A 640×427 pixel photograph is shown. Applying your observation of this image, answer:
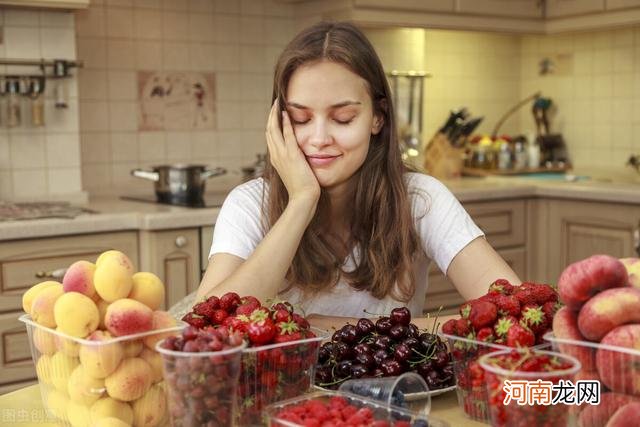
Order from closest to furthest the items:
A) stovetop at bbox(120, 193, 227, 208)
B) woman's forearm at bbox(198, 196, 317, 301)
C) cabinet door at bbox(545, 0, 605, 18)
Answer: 1. woman's forearm at bbox(198, 196, 317, 301)
2. stovetop at bbox(120, 193, 227, 208)
3. cabinet door at bbox(545, 0, 605, 18)

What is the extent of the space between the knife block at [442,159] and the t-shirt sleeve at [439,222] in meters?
2.19

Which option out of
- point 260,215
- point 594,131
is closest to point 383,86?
point 260,215

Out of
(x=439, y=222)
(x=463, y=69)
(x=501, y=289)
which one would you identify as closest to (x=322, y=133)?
(x=439, y=222)

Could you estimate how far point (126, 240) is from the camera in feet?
9.20

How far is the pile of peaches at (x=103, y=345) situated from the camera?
0.93m

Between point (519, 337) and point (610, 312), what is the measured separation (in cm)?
15

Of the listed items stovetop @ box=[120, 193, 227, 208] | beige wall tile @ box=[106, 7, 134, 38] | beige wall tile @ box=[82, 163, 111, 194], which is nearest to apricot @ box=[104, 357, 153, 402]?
stovetop @ box=[120, 193, 227, 208]

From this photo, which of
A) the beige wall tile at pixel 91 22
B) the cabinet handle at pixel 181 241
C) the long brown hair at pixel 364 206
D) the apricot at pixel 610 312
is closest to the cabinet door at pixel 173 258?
the cabinet handle at pixel 181 241

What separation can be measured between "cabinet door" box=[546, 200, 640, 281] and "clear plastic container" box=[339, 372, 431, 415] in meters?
2.56

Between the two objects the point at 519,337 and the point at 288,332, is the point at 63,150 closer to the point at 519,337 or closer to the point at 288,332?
the point at 288,332

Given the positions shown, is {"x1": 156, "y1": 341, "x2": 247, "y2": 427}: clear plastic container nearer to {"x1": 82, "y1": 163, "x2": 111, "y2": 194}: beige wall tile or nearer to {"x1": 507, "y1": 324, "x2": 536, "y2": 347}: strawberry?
{"x1": 507, "y1": 324, "x2": 536, "y2": 347}: strawberry

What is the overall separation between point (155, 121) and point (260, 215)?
1.85m

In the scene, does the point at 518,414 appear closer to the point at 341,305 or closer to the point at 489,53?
the point at 341,305

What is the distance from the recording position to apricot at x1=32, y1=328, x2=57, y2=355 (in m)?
0.97
